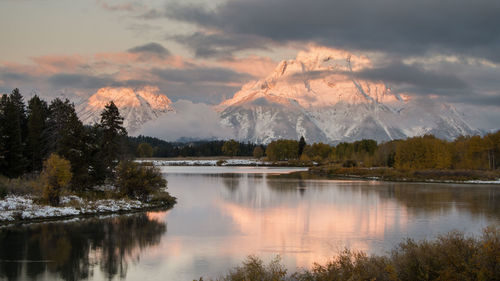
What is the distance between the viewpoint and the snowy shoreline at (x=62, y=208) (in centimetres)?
3284

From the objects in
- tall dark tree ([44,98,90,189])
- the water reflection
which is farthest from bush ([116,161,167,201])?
the water reflection

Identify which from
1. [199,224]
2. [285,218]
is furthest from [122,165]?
[285,218]

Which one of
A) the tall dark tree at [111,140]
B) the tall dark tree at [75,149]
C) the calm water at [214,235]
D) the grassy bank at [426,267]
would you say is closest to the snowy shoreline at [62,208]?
the calm water at [214,235]

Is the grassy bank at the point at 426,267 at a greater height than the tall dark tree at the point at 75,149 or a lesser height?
lesser

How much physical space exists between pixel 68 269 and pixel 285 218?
19.1 metres

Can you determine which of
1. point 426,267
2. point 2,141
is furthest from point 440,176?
point 426,267

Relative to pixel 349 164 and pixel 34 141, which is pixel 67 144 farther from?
pixel 349 164

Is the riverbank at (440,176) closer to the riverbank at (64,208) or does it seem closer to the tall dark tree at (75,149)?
the riverbank at (64,208)

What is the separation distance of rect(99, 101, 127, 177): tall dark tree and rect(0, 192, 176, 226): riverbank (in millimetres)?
8238

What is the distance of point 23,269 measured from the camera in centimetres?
2102

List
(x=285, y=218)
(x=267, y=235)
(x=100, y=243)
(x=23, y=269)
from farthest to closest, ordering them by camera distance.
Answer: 1. (x=285, y=218)
2. (x=267, y=235)
3. (x=100, y=243)
4. (x=23, y=269)

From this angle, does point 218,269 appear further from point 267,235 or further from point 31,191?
point 31,191

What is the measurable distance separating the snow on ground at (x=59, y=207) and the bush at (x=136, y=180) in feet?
6.23

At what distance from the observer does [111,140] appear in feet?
169
